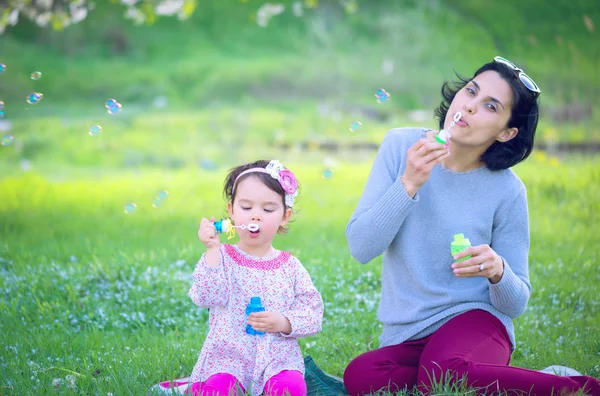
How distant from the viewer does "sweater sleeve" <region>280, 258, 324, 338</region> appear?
3266 millimetres

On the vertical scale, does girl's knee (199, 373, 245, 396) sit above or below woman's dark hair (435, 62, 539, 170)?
below

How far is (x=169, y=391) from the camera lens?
3303 mm

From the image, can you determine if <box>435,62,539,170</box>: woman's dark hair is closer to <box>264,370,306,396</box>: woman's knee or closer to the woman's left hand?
the woman's left hand

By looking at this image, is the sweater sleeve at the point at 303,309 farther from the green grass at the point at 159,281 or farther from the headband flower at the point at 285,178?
the green grass at the point at 159,281

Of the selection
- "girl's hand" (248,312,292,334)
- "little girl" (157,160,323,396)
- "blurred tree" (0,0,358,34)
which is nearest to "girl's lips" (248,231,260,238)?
"little girl" (157,160,323,396)

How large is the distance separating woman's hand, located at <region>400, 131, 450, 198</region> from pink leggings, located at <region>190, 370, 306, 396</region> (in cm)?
92

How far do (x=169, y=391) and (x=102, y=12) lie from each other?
11189mm

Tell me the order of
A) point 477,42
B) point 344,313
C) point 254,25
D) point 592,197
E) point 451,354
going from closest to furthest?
point 451,354 < point 344,313 < point 592,197 < point 477,42 < point 254,25

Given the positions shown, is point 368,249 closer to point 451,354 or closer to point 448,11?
point 451,354

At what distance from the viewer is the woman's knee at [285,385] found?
3158mm

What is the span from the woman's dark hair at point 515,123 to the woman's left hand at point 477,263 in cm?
56

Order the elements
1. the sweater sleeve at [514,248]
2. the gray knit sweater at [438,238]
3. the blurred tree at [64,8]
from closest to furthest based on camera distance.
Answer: the sweater sleeve at [514,248] → the gray knit sweater at [438,238] → the blurred tree at [64,8]

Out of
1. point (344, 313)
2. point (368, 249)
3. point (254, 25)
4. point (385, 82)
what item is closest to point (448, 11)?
point (385, 82)

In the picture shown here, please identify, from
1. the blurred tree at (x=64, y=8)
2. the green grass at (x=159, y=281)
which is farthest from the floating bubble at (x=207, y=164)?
the blurred tree at (x=64, y=8)
